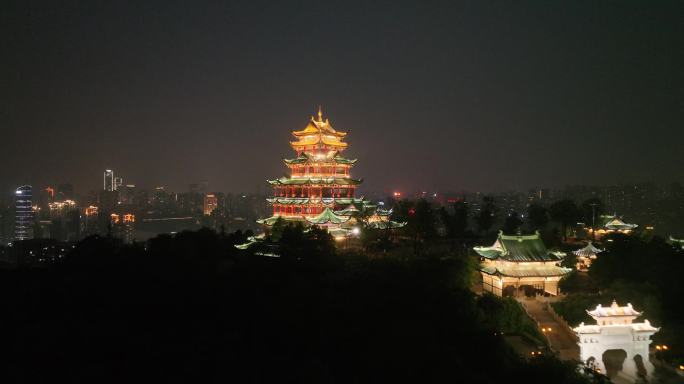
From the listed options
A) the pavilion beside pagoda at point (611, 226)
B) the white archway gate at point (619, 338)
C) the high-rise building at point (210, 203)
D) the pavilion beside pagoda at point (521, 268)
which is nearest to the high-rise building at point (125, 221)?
the high-rise building at point (210, 203)

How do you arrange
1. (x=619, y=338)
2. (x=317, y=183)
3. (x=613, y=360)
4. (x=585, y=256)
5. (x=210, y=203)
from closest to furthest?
(x=619, y=338) → (x=613, y=360) → (x=585, y=256) → (x=317, y=183) → (x=210, y=203)

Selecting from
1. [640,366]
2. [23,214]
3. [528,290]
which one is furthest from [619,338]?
[23,214]

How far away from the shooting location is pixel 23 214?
228 feet

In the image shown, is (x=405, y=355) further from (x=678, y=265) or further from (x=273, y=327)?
(x=678, y=265)

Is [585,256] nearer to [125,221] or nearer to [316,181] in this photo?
[316,181]

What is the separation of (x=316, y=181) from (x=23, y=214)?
59611 mm

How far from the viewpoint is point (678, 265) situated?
61.4 feet

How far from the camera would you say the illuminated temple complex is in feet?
102

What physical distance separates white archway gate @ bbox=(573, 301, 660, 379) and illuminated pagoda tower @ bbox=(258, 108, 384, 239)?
702 inches

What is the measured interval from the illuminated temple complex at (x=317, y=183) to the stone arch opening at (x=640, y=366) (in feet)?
55.4

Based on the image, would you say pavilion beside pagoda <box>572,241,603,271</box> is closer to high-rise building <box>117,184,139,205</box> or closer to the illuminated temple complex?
the illuminated temple complex

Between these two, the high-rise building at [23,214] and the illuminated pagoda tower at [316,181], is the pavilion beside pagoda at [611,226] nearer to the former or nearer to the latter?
the illuminated pagoda tower at [316,181]

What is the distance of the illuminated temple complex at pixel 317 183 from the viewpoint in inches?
1224

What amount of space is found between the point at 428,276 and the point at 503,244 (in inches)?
146
